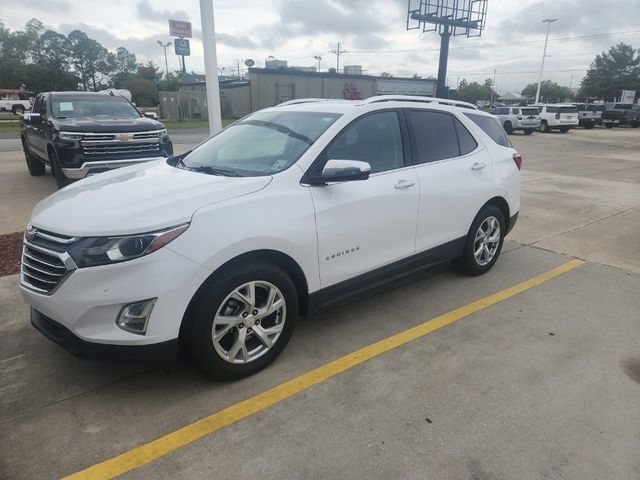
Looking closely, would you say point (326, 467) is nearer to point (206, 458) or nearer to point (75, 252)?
point (206, 458)

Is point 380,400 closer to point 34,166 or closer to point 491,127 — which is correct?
point 491,127

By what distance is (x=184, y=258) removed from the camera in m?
2.65

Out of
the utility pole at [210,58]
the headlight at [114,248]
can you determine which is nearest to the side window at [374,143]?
the headlight at [114,248]

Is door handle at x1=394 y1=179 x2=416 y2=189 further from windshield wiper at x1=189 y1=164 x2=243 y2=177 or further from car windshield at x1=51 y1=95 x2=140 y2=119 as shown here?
car windshield at x1=51 y1=95 x2=140 y2=119

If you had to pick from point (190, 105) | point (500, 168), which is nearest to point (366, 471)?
point (500, 168)

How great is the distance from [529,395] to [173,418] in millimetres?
2190

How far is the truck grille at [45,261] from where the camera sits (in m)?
2.66

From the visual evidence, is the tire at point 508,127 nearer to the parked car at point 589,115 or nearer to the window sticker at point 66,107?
the parked car at point 589,115

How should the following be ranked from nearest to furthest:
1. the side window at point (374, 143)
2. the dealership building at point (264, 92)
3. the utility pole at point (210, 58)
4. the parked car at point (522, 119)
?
the side window at point (374, 143) < the utility pole at point (210, 58) < the parked car at point (522, 119) < the dealership building at point (264, 92)

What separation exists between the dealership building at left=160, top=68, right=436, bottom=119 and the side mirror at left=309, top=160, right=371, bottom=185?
35.6m

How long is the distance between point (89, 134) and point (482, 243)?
663cm

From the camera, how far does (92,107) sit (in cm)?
930

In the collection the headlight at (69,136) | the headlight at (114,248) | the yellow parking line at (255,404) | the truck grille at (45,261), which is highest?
the headlight at (69,136)

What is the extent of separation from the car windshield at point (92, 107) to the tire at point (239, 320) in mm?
7558
